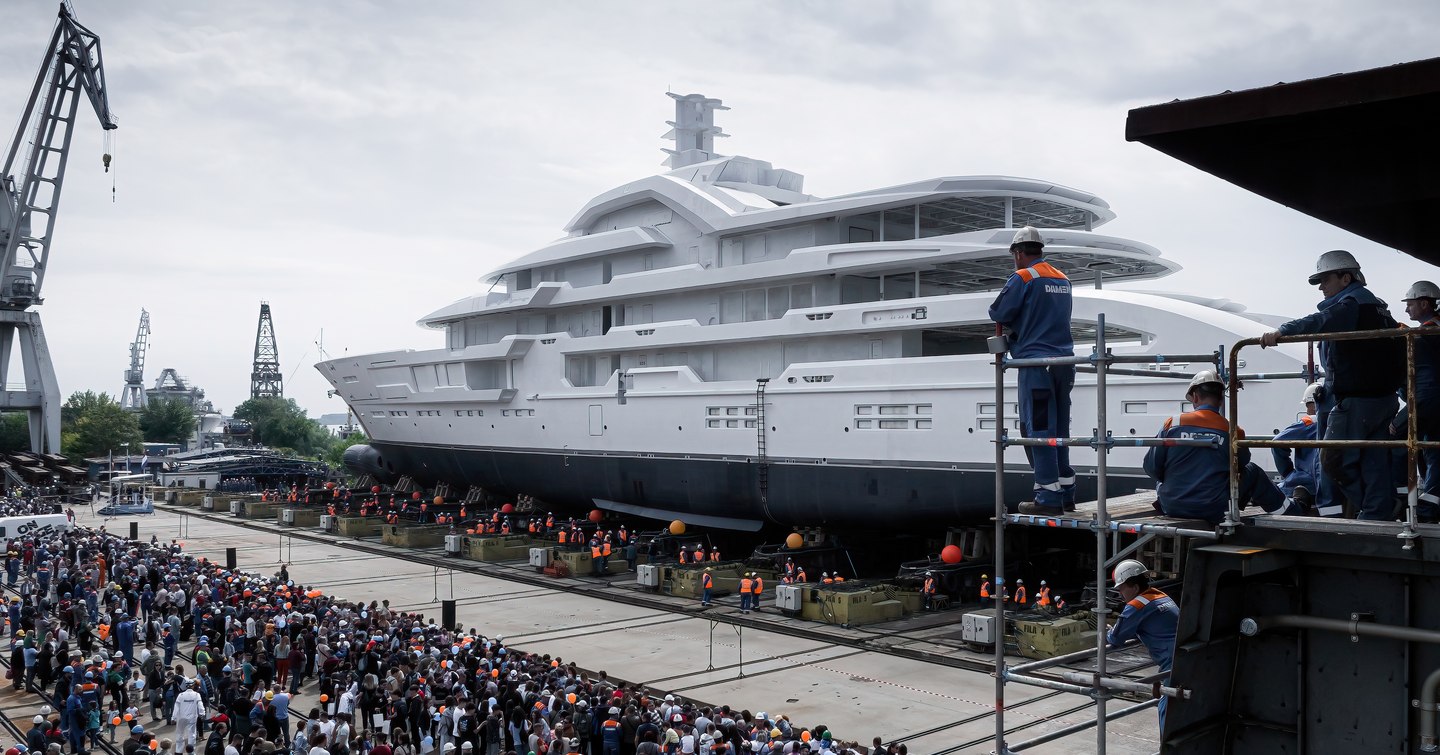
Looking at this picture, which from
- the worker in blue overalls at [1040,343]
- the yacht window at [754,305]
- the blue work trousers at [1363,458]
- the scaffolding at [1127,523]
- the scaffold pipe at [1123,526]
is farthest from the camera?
the yacht window at [754,305]

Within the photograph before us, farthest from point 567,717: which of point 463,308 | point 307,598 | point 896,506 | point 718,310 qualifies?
point 463,308

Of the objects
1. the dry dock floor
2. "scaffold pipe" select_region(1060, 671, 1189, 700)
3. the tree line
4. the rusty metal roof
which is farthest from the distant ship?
the tree line

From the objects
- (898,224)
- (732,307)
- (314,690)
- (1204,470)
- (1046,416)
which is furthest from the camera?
(732,307)

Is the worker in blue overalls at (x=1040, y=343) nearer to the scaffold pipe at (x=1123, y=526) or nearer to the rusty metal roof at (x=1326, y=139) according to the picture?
the scaffold pipe at (x=1123, y=526)

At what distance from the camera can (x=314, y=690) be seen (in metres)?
15.6

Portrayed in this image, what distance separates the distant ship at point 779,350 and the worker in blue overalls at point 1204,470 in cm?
1193

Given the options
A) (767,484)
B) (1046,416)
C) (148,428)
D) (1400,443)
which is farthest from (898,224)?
(148,428)

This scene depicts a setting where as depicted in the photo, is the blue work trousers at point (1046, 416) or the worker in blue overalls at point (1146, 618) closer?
the worker in blue overalls at point (1146, 618)

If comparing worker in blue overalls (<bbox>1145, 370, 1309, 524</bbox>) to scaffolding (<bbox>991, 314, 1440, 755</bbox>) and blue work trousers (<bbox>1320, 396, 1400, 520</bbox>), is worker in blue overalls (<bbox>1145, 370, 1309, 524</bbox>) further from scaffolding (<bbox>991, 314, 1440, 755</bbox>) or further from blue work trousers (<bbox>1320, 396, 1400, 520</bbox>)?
blue work trousers (<bbox>1320, 396, 1400, 520</bbox>)

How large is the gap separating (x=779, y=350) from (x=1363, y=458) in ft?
66.8

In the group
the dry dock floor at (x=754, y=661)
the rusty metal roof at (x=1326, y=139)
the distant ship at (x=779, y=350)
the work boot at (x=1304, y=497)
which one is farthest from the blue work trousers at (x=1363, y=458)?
the distant ship at (x=779, y=350)

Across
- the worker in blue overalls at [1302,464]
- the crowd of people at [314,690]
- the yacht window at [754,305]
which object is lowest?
the crowd of people at [314,690]

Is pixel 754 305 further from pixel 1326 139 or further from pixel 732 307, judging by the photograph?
pixel 1326 139

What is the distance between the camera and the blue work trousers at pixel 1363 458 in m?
5.40
